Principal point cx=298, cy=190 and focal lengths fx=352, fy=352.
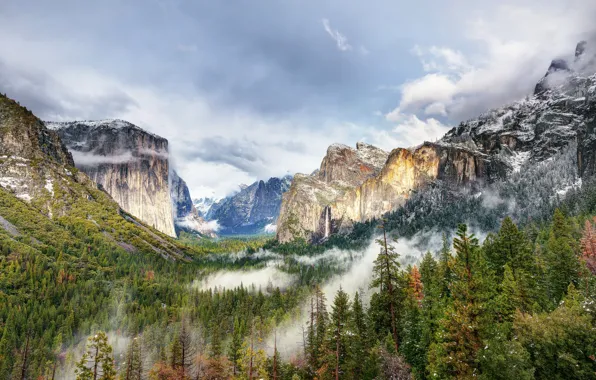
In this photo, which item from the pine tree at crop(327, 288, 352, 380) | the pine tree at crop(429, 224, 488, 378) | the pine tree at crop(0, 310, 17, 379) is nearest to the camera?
the pine tree at crop(429, 224, 488, 378)

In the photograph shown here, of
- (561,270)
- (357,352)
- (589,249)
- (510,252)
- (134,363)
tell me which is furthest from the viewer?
(589,249)

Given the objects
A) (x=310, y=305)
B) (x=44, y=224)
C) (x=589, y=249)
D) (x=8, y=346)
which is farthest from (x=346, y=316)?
(x=44, y=224)

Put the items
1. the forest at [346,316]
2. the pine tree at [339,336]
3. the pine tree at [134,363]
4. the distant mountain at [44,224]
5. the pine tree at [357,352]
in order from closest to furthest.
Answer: the forest at [346,316] → the pine tree at [339,336] → the pine tree at [357,352] → the pine tree at [134,363] → the distant mountain at [44,224]

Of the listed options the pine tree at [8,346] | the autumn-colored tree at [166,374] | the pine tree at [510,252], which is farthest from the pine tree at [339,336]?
the pine tree at [8,346]

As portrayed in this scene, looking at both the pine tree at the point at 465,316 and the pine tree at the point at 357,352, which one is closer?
the pine tree at the point at 465,316

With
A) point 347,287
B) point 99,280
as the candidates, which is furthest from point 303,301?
point 99,280

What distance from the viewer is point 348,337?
42.5 meters

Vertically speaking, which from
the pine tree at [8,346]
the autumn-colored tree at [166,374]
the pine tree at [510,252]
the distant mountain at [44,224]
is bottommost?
the pine tree at [8,346]

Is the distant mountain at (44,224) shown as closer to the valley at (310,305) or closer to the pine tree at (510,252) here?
the valley at (310,305)

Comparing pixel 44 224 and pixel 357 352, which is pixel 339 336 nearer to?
pixel 357 352

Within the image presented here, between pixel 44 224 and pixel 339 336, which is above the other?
pixel 44 224

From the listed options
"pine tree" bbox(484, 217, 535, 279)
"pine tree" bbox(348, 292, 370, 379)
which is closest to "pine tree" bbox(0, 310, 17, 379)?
"pine tree" bbox(348, 292, 370, 379)

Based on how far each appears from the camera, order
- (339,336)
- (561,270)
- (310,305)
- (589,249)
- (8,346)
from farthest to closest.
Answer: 1. (310,305)
2. (8,346)
3. (589,249)
4. (561,270)
5. (339,336)

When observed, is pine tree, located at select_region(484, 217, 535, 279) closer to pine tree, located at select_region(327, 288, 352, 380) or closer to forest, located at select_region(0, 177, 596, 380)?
forest, located at select_region(0, 177, 596, 380)
